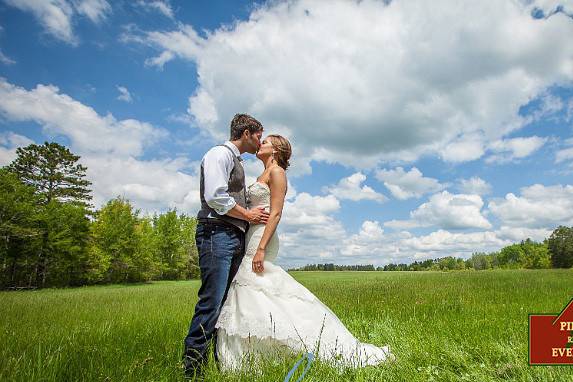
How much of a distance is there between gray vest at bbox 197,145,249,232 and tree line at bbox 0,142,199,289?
34425 mm

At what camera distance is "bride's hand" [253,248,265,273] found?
14.8 feet

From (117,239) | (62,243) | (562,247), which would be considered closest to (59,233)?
(62,243)

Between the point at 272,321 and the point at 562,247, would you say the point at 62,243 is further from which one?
the point at 562,247

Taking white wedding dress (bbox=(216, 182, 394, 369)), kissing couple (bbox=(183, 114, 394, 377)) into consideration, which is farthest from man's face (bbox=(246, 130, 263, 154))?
white wedding dress (bbox=(216, 182, 394, 369))

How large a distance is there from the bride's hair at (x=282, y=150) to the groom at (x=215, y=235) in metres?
0.63

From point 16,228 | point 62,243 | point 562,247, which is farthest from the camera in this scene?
point 562,247

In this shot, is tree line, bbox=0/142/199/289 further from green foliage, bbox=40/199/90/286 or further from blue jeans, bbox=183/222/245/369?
blue jeans, bbox=183/222/245/369

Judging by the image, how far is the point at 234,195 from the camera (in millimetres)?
4504

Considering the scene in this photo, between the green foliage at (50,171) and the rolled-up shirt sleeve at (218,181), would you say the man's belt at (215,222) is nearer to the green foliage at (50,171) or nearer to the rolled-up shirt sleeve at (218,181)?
the rolled-up shirt sleeve at (218,181)

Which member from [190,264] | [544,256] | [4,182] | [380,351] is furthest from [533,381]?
[544,256]

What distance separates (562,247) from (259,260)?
11156 centimetres

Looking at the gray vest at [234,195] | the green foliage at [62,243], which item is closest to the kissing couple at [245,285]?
the gray vest at [234,195]

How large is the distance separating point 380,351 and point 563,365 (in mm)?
1886

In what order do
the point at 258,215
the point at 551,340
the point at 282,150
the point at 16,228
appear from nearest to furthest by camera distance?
1. the point at 551,340
2. the point at 258,215
3. the point at 282,150
4. the point at 16,228
